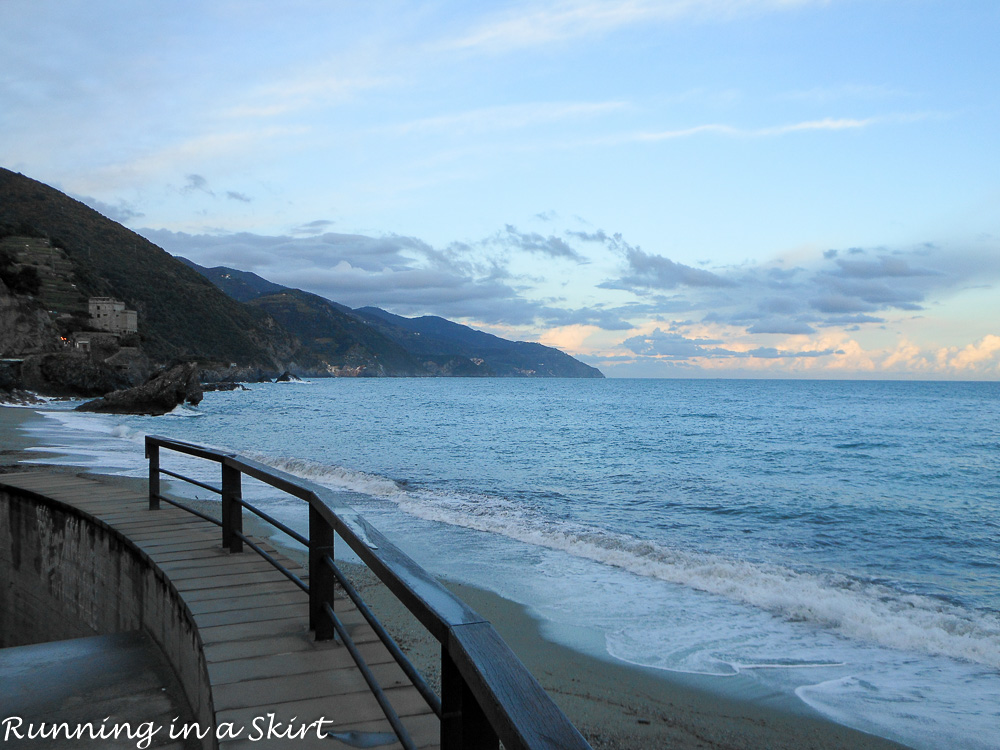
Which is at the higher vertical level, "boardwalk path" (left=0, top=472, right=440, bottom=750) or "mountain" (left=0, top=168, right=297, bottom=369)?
"mountain" (left=0, top=168, right=297, bottom=369)

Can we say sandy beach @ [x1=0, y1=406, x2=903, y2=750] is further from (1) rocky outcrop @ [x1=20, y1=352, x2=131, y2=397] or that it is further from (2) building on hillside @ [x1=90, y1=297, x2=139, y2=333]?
(2) building on hillside @ [x1=90, y1=297, x2=139, y2=333]

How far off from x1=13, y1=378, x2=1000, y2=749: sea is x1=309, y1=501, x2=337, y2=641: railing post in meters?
3.25

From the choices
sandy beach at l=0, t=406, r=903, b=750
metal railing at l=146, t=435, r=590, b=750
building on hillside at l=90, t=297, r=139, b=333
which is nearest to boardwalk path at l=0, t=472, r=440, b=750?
metal railing at l=146, t=435, r=590, b=750

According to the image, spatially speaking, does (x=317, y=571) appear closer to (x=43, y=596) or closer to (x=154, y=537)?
(x=154, y=537)

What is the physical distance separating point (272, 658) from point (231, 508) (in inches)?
71.5

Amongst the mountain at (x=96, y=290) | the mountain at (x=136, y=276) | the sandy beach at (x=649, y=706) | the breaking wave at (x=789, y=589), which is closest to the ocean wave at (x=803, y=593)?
the breaking wave at (x=789, y=589)

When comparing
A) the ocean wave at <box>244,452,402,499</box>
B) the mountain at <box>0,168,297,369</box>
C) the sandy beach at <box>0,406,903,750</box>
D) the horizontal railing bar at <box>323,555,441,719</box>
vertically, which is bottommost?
the ocean wave at <box>244,452,402,499</box>

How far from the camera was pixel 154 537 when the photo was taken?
5062mm

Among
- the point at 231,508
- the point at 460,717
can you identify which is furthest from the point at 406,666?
the point at 231,508

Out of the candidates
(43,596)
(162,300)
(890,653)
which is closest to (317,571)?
(43,596)

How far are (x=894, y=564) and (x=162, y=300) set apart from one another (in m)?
117

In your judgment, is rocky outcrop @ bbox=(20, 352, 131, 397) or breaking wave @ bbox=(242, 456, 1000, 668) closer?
breaking wave @ bbox=(242, 456, 1000, 668)

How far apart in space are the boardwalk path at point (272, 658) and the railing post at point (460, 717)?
1.06 meters

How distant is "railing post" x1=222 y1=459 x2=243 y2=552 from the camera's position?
14.4 ft
